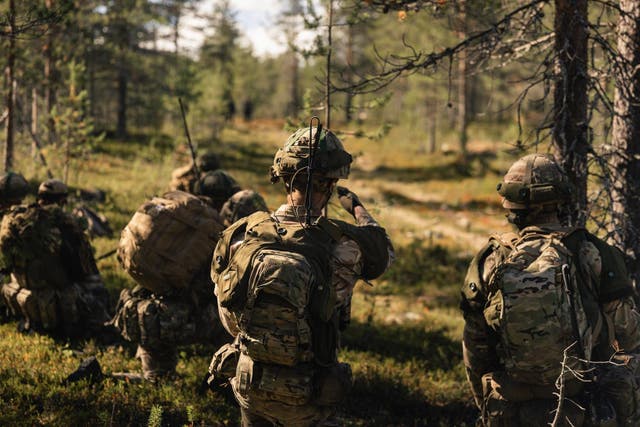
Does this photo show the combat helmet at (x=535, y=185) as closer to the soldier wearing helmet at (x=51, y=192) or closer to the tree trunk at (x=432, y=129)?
the soldier wearing helmet at (x=51, y=192)

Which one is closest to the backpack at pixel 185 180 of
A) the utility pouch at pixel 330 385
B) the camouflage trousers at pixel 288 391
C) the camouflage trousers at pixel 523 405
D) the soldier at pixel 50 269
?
the soldier at pixel 50 269

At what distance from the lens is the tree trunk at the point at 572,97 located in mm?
5559

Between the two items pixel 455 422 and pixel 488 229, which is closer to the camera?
pixel 455 422

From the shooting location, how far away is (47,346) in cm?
655

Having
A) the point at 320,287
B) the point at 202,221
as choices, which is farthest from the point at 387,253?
the point at 202,221

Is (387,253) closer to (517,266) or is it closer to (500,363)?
(517,266)

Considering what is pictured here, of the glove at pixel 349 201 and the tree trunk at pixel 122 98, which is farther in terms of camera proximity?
the tree trunk at pixel 122 98

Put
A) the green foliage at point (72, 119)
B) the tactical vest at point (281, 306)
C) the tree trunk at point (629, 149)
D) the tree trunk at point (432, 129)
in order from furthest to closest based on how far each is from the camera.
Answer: the tree trunk at point (432, 129) → the green foliage at point (72, 119) → the tree trunk at point (629, 149) → the tactical vest at point (281, 306)

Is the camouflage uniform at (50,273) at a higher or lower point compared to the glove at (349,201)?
lower

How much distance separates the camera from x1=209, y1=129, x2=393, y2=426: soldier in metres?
3.29

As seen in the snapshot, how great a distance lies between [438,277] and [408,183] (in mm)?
13826

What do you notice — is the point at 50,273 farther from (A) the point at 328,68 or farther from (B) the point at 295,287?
(B) the point at 295,287

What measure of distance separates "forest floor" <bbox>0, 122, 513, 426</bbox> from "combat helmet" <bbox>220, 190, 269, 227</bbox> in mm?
1081

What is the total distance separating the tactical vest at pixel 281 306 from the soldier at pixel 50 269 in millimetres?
3914
